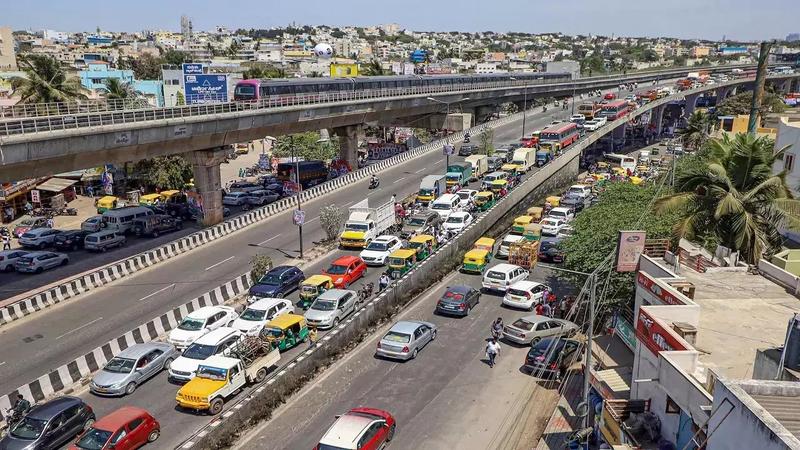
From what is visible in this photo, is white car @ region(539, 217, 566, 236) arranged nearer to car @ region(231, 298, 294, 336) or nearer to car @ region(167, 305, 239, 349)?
car @ region(231, 298, 294, 336)

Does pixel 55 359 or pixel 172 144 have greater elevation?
pixel 172 144

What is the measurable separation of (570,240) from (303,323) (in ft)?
41.3

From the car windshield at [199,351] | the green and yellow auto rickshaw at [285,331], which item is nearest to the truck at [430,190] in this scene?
the green and yellow auto rickshaw at [285,331]

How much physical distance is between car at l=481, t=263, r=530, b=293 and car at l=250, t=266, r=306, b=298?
920cm

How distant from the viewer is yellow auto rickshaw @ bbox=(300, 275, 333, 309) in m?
28.2

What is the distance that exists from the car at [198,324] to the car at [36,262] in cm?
1357

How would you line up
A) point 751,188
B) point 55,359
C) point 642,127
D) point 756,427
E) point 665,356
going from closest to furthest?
1. point 756,427
2. point 665,356
3. point 751,188
4. point 55,359
5. point 642,127

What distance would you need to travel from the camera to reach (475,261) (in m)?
33.7

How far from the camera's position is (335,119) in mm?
59031

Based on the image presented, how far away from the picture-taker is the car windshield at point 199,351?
71.5 ft

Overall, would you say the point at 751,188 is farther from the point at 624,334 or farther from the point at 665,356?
the point at 665,356

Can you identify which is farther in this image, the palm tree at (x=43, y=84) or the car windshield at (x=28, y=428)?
the palm tree at (x=43, y=84)

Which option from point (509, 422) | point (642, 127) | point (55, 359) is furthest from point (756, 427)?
point (642, 127)

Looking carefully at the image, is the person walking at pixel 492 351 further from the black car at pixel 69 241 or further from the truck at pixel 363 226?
the black car at pixel 69 241
